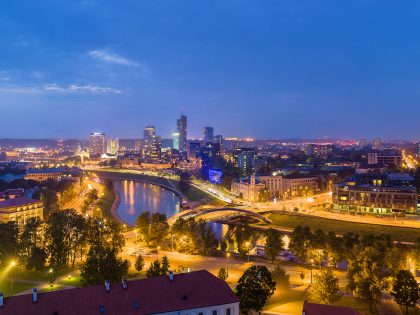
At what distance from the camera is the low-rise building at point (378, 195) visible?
29.2m

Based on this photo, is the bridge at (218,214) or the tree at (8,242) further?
the bridge at (218,214)

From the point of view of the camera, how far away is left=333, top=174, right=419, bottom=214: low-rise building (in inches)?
1149

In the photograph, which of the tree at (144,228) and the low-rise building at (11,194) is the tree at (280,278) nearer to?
the tree at (144,228)

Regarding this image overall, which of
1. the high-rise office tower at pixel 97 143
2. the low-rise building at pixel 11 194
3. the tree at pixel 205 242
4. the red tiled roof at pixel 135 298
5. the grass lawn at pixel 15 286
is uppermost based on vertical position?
the high-rise office tower at pixel 97 143

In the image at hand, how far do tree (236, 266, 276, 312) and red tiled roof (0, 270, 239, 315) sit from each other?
1245 mm

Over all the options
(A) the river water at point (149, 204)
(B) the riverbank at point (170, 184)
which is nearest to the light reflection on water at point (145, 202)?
(A) the river water at point (149, 204)

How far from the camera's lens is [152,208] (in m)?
39.1

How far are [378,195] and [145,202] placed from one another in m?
22.5

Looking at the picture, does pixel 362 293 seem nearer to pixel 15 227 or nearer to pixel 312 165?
pixel 15 227

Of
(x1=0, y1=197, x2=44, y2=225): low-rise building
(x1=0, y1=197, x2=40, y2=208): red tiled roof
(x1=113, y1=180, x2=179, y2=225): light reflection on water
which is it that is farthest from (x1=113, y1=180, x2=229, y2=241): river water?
(x1=0, y1=197, x2=40, y2=208): red tiled roof

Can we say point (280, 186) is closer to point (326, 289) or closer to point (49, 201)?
point (49, 201)

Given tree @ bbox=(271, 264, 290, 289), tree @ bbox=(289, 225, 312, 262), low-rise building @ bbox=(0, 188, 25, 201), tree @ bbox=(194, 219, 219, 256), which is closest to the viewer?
tree @ bbox=(271, 264, 290, 289)

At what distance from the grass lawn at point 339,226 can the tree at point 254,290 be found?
1476 cm

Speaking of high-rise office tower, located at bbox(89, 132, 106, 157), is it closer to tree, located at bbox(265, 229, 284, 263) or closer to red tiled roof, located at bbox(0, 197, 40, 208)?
red tiled roof, located at bbox(0, 197, 40, 208)
